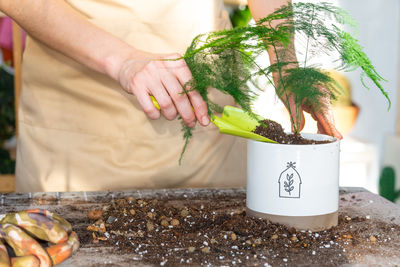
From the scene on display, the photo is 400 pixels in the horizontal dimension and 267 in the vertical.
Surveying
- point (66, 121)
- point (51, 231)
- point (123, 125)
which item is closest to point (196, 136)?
point (123, 125)

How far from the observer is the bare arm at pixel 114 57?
3.61 ft

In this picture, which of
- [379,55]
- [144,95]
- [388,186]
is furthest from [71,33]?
[379,55]

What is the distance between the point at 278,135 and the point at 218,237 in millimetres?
222

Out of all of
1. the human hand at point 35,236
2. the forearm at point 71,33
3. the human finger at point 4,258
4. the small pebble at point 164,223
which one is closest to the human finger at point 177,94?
the forearm at point 71,33

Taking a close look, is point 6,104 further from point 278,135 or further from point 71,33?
point 278,135

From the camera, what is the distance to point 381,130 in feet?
9.68

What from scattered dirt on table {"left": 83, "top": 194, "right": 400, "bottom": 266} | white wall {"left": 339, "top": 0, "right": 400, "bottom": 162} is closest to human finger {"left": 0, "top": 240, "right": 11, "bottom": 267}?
scattered dirt on table {"left": 83, "top": 194, "right": 400, "bottom": 266}

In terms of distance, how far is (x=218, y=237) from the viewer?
962mm

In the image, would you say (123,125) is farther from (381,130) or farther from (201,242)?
(381,130)

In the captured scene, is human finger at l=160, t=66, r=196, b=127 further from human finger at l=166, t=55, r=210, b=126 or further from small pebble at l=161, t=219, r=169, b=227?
small pebble at l=161, t=219, r=169, b=227

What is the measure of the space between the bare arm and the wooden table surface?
0.24m

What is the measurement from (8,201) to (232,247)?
52cm

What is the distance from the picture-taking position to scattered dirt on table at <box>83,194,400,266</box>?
0.89 meters

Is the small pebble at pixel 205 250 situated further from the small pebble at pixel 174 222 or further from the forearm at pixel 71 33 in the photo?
the forearm at pixel 71 33
